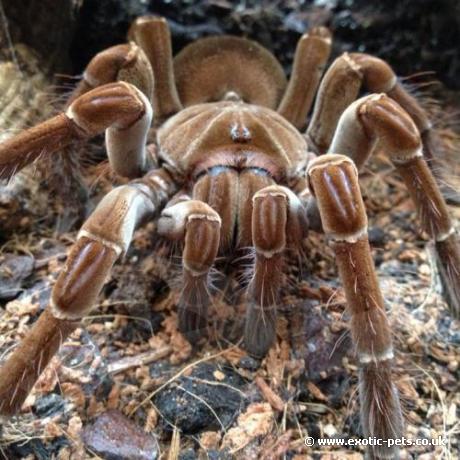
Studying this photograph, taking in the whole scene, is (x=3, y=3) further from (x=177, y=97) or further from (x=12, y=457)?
(x=12, y=457)

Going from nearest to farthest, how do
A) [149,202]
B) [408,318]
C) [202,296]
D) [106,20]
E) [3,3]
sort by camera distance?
[202,296]
[149,202]
[408,318]
[3,3]
[106,20]

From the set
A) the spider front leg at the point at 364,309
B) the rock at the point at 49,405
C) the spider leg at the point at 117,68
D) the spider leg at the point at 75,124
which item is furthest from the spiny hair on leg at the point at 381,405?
the spider leg at the point at 117,68

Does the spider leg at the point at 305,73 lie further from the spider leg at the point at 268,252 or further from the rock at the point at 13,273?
the rock at the point at 13,273

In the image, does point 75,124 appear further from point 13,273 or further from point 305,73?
point 305,73

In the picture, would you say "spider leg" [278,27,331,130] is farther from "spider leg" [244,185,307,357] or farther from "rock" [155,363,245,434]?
"rock" [155,363,245,434]

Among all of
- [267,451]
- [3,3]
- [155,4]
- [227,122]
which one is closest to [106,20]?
[155,4]
